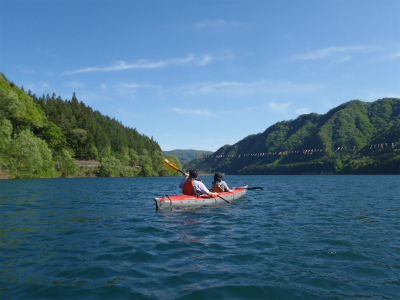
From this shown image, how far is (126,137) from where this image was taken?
126m

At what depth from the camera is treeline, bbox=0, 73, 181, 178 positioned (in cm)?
4847

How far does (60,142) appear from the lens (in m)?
77.9

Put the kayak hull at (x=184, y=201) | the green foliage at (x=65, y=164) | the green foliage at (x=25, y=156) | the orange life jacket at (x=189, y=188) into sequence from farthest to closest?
the green foliage at (x=65, y=164), the green foliage at (x=25, y=156), the orange life jacket at (x=189, y=188), the kayak hull at (x=184, y=201)

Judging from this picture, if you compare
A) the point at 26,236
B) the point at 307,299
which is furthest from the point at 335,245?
the point at 26,236

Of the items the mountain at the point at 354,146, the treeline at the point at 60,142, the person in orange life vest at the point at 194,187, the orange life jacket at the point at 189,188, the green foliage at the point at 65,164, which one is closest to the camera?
the person in orange life vest at the point at 194,187

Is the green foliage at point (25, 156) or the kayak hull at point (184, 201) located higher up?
the green foliage at point (25, 156)

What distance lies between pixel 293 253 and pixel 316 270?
1.22 m

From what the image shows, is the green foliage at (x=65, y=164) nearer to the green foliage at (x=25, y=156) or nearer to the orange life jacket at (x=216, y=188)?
the green foliage at (x=25, y=156)

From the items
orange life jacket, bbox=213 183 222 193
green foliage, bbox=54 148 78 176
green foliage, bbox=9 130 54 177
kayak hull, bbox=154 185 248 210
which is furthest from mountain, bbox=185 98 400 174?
kayak hull, bbox=154 185 248 210

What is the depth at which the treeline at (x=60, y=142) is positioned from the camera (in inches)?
1908

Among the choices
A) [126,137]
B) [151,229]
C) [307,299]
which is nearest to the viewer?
[307,299]

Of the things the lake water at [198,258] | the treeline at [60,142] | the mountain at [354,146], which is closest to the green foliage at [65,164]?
the treeline at [60,142]

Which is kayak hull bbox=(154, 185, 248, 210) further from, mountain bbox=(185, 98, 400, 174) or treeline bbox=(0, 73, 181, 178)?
mountain bbox=(185, 98, 400, 174)

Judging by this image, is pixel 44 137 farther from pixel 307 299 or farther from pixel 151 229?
pixel 307 299
